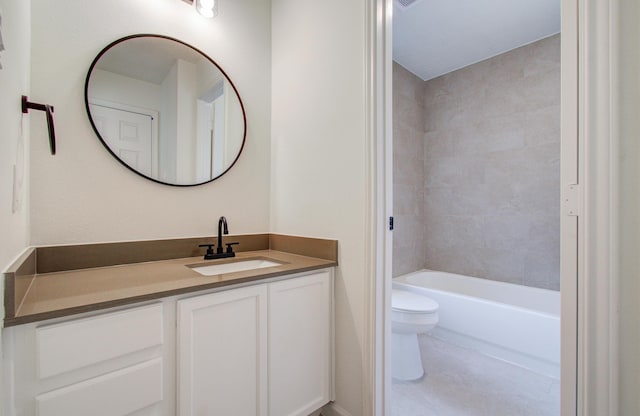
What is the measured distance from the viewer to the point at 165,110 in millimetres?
1460

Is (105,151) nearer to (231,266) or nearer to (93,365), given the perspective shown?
(231,266)

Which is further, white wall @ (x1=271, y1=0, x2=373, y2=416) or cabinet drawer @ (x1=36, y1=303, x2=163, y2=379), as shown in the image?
white wall @ (x1=271, y1=0, x2=373, y2=416)

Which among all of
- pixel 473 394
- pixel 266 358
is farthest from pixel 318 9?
pixel 473 394

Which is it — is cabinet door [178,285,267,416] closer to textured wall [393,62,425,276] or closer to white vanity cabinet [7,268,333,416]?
white vanity cabinet [7,268,333,416]

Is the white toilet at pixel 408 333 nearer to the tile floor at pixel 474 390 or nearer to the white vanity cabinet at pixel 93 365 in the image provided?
the tile floor at pixel 474 390

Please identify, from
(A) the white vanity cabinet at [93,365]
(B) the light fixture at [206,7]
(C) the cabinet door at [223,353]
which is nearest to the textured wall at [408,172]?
(B) the light fixture at [206,7]

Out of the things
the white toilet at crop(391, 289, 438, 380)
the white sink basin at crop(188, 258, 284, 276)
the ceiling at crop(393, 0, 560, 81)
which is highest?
→ the ceiling at crop(393, 0, 560, 81)

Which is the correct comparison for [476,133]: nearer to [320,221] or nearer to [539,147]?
[539,147]

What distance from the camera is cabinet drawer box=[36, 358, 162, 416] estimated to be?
2.37ft

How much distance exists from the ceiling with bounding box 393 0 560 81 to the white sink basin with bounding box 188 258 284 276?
2.04m

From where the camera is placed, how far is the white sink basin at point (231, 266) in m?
1.40

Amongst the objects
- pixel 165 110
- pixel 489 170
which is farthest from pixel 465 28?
pixel 165 110

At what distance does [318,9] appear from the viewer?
5.00 feet

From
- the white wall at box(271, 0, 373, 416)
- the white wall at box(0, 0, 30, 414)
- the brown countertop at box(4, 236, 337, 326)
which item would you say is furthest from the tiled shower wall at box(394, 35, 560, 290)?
the white wall at box(0, 0, 30, 414)
